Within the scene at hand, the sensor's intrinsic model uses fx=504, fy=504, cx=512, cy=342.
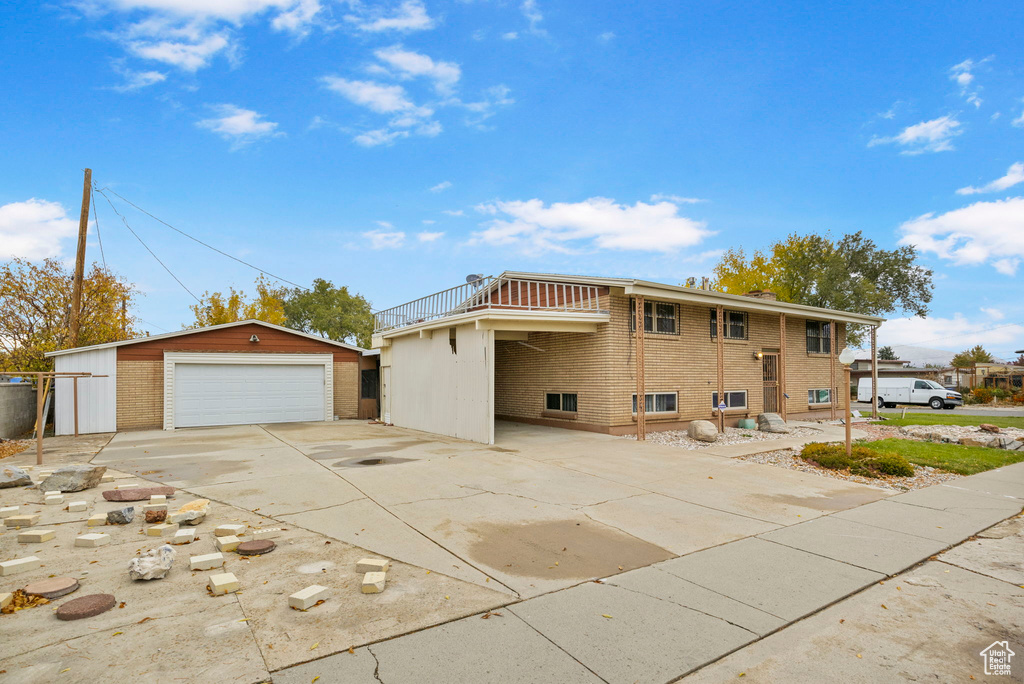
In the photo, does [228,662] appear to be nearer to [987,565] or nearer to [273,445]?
[987,565]

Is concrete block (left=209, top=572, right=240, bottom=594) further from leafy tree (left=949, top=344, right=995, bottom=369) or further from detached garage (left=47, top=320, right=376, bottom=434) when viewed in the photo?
leafy tree (left=949, top=344, right=995, bottom=369)

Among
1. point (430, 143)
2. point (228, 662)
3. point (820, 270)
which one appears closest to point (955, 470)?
point (228, 662)

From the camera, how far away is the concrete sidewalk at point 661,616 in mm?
2926

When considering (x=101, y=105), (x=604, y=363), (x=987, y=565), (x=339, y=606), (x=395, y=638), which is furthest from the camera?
(x=101, y=105)

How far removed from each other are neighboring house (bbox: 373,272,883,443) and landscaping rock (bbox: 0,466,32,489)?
825 cm

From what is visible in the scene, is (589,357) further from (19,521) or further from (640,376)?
(19,521)

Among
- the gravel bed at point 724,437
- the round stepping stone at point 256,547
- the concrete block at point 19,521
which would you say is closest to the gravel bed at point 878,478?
the gravel bed at point 724,437

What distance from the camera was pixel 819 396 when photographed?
20078mm

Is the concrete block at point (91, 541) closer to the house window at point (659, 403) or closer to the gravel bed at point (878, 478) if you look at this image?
the gravel bed at point (878, 478)

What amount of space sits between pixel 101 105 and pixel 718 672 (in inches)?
901

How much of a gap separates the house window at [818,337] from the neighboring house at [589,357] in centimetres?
35

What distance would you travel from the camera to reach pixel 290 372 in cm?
1939

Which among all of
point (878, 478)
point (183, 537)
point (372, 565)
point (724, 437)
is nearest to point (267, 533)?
point (183, 537)

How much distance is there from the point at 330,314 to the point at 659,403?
1420 inches
